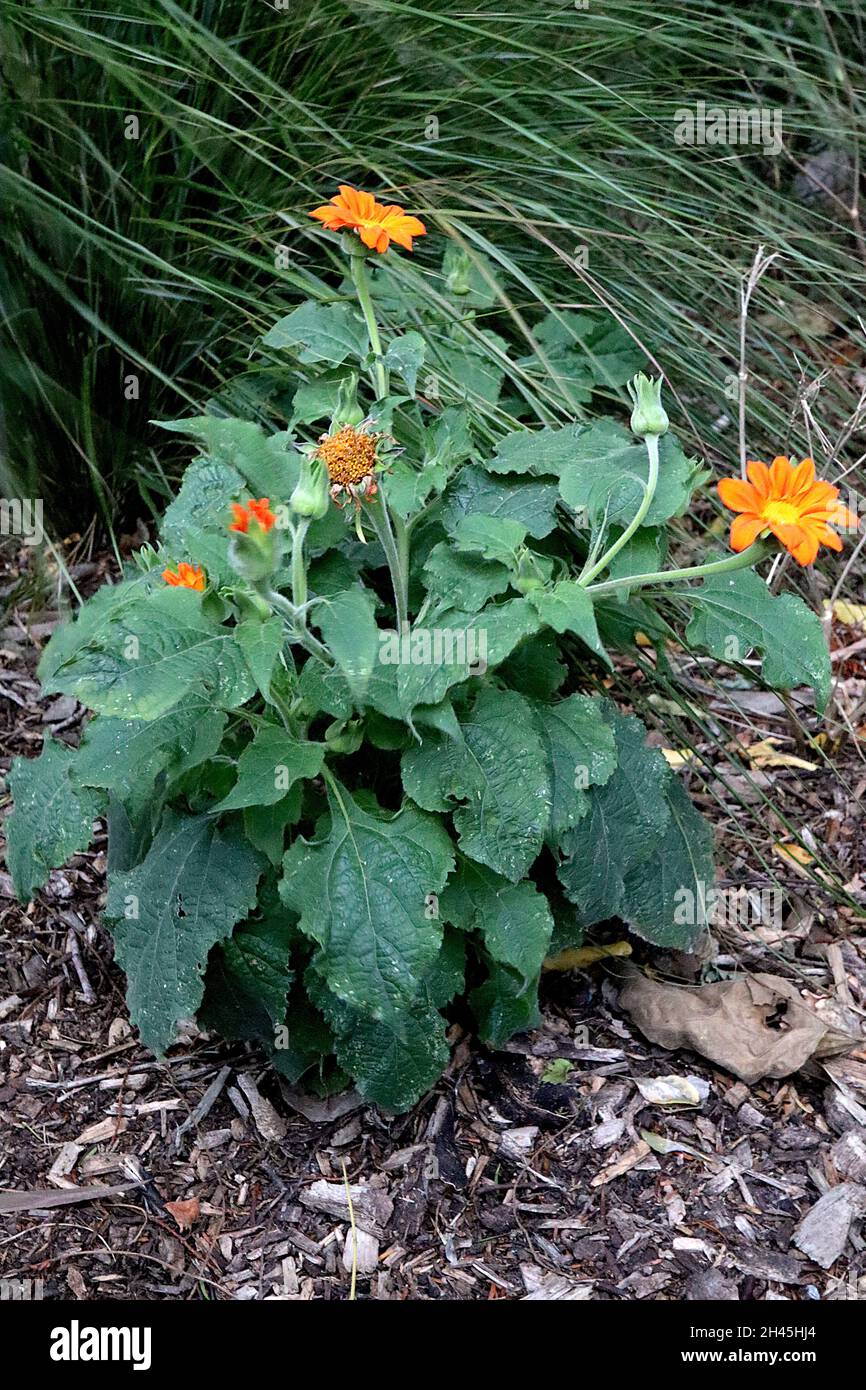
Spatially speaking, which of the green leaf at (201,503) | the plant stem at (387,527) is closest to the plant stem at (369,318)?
the plant stem at (387,527)

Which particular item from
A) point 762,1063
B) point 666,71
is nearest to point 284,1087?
point 762,1063

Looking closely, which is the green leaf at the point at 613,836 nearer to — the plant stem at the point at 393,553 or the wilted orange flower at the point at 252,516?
the plant stem at the point at 393,553

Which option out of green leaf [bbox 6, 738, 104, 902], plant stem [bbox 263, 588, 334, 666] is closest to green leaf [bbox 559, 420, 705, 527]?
plant stem [bbox 263, 588, 334, 666]

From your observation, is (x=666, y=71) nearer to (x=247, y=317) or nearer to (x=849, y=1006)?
(x=247, y=317)

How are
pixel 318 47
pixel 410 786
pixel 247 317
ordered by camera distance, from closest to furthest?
pixel 410 786 → pixel 247 317 → pixel 318 47

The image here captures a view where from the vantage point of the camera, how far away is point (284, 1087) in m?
2.15

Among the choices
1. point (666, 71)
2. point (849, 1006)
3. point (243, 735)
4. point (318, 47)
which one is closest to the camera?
point (243, 735)

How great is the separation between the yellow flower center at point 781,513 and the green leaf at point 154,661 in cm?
68

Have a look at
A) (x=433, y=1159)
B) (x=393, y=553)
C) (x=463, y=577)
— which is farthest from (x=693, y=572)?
(x=433, y=1159)

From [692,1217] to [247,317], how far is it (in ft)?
6.23

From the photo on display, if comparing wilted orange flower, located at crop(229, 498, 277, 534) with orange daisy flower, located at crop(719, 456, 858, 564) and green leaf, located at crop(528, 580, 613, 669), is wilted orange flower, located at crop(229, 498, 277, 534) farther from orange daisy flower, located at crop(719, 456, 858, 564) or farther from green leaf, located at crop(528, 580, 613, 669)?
orange daisy flower, located at crop(719, 456, 858, 564)

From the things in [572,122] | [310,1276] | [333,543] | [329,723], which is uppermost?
[572,122]

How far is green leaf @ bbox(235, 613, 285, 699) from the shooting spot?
154 cm

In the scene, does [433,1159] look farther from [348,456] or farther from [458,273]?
[458,273]
